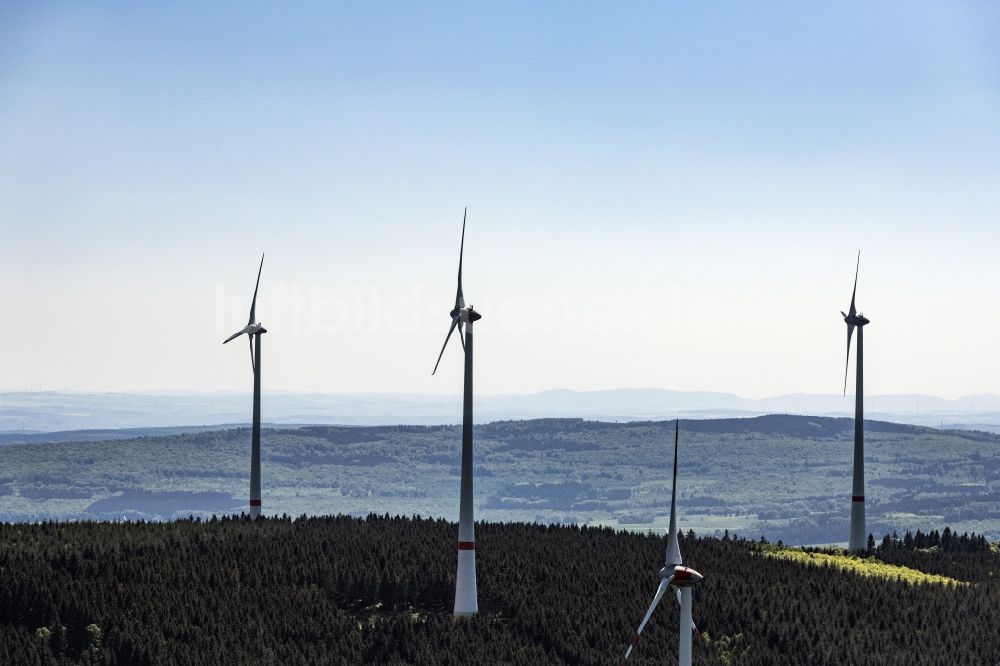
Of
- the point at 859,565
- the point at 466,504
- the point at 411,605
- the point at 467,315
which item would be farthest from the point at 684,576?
the point at 859,565

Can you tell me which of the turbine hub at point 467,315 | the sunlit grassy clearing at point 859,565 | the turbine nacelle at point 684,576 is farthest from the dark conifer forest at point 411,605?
the turbine hub at point 467,315

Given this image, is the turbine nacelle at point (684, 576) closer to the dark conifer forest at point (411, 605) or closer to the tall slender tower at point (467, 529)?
the dark conifer forest at point (411, 605)

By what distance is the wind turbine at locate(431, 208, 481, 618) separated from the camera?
151 ft

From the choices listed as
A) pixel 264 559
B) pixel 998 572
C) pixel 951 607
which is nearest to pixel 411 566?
pixel 264 559

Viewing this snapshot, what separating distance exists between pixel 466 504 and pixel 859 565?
2722 centimetres

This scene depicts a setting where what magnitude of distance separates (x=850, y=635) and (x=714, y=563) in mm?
11835

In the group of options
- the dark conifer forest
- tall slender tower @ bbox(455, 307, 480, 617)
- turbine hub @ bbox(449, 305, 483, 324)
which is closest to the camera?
the dark conifer forest

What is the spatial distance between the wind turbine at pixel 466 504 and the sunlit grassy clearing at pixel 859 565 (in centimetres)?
1985

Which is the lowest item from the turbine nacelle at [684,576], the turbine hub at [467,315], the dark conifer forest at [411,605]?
the dark conifer forest at [411,605]

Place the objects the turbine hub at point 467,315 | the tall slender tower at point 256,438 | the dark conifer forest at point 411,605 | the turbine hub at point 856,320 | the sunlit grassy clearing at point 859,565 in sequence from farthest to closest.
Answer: the turbine hub at point 856,320 < the tall slender tower at point 256,438 < the sunlit grassy clearing at point 859,565 < the turbine hub at point 467,315 < the dark conifer forest at point 411,605

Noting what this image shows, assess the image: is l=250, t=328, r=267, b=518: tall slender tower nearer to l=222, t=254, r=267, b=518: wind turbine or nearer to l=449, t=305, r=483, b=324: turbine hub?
l=222, t=254, r=267, b=518: wind turbine

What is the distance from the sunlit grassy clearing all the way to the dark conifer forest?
73.2 inches

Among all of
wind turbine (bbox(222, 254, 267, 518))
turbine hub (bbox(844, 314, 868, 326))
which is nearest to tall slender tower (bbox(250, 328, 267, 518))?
wind turbine (bbox(222, 254, 267, 518))

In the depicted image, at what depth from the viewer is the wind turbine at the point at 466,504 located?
151ft
